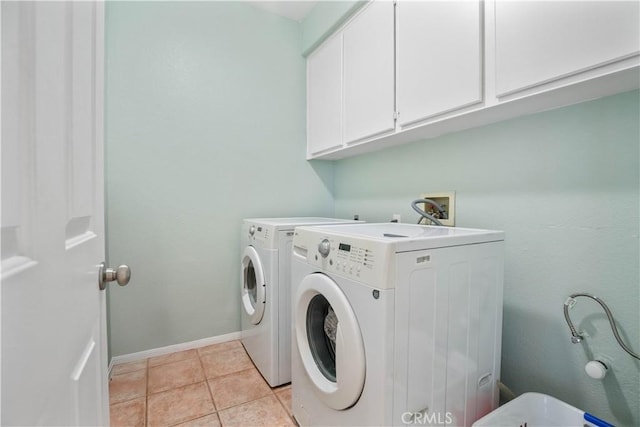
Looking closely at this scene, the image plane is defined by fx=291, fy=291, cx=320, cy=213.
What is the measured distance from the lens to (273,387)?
1.71 meters

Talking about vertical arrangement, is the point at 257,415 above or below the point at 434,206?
below

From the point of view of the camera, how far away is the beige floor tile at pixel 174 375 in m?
1.74

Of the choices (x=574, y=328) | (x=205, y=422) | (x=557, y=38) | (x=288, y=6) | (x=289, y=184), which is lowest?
(x=205, y=422)

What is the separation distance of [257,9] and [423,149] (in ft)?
5.74

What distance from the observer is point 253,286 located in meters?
2.10

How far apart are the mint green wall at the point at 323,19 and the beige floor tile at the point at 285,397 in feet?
7.68

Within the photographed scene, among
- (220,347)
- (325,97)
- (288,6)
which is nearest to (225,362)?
(220,347)

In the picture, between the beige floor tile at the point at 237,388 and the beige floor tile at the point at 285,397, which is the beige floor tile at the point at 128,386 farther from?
the beige floor tile at the point at 285,397

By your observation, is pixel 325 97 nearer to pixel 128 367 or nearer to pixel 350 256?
pixel 350 256

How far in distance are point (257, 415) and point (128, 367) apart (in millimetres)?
1039

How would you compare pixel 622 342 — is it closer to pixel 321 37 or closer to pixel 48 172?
pixel 48 172

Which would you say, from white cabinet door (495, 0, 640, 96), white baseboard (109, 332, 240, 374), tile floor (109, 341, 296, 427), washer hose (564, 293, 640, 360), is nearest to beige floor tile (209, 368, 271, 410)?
tile floor (109, 341, 296, 427)

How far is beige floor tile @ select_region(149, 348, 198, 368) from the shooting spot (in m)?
1.99

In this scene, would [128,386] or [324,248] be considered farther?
[128,386]
